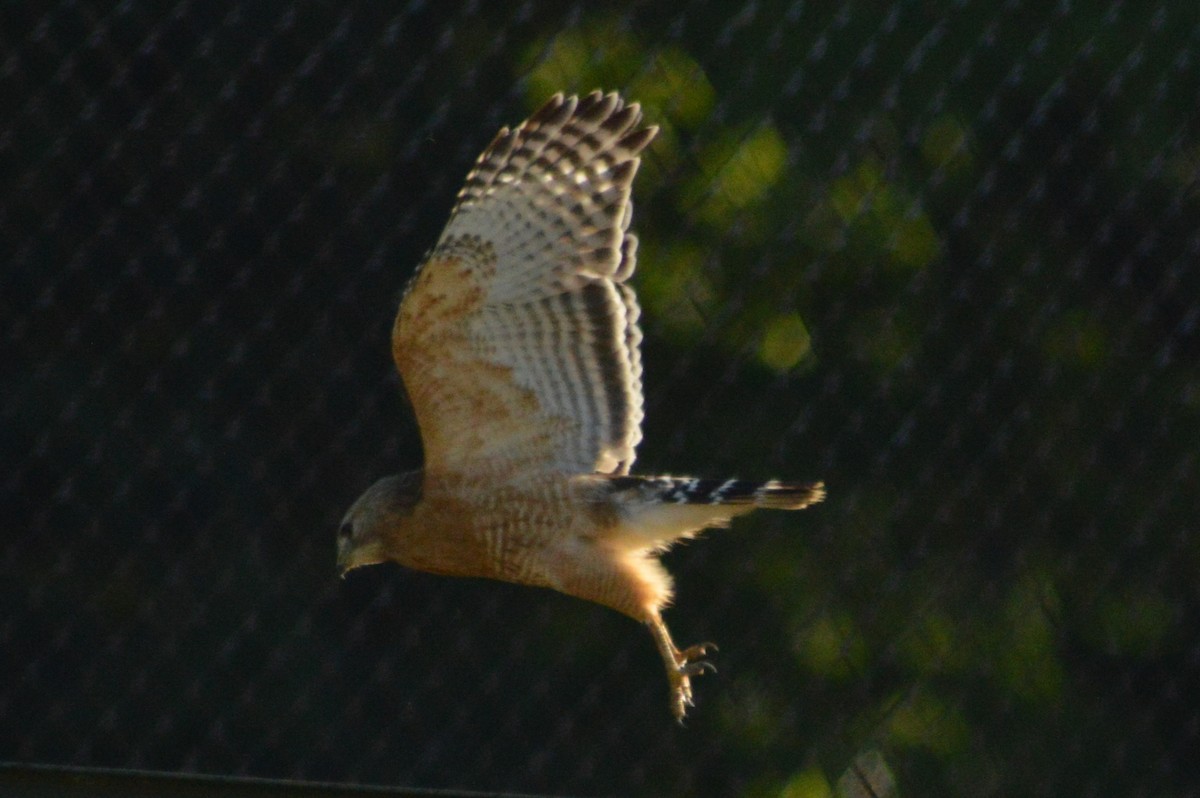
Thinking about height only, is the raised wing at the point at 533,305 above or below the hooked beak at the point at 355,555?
above

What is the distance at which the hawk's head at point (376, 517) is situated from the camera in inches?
101

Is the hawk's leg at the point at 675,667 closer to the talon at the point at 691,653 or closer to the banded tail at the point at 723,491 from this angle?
the talon at the point at 691,653

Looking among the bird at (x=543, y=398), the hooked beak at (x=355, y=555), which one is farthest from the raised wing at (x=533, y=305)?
the hooked beak at (x=355, y=555)

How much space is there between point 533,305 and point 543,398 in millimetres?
144

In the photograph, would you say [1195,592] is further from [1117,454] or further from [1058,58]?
[1058,58]

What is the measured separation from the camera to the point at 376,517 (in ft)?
8.46

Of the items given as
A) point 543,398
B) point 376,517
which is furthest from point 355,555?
point 543,398

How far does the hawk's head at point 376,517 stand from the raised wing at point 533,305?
6cm

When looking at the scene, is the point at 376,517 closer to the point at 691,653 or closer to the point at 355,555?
the point at 355,555

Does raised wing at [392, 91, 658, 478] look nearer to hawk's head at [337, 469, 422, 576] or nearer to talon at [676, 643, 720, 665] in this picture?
hawk's head at [337, 469, 422, 576]

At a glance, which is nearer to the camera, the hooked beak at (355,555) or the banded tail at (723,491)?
the banded tail at (723,491)

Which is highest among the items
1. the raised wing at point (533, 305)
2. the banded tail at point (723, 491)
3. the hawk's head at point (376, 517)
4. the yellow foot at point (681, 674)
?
the raised wing at point (533, 305)

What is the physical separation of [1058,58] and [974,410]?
654mm

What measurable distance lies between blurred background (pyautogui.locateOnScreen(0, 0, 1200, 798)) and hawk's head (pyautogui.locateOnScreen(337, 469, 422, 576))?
0.17 m
